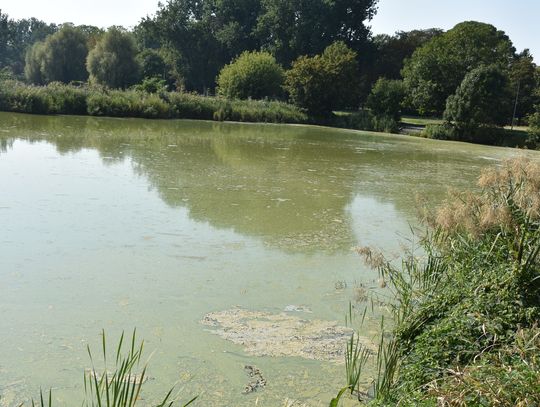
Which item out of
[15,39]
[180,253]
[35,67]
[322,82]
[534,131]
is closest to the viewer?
[180,253]

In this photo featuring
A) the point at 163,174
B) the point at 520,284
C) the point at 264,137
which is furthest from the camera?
the point at 264,137

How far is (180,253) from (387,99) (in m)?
23.8

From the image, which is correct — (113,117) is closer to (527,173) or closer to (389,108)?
(389,108)

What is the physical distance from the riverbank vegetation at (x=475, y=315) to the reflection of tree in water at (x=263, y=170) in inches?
79.9

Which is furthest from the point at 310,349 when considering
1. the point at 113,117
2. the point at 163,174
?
the point at 113,117

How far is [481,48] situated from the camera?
28.0m

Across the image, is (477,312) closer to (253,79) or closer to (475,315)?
(475,315)

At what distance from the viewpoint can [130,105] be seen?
2328 centimetres

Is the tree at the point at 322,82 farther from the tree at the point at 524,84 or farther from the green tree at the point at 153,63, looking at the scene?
the green tree at the point at 153,63

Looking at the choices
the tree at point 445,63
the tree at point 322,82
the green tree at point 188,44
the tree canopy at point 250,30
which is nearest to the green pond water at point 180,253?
the tree at point 445,63

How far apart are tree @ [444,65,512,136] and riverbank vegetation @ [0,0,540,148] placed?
0.04 m

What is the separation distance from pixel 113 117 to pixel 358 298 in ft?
67.0

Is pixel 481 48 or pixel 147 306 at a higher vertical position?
pixel 481 48

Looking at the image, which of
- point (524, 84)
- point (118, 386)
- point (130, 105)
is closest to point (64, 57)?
point (130, 105)
